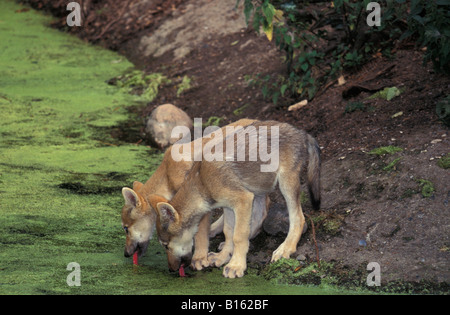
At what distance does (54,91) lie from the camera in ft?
42.2

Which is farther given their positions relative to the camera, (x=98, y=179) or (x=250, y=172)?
(x=98, y=179)

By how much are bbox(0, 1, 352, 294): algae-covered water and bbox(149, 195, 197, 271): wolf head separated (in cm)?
16

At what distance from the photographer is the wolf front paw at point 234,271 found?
6031 mm

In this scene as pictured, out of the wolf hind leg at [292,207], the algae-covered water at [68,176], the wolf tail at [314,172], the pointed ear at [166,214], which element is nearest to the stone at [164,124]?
the algae-covered water at [68,176]

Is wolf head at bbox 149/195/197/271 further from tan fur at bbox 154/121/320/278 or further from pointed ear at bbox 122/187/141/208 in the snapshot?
pointed ear at bbox 122/187/141/208

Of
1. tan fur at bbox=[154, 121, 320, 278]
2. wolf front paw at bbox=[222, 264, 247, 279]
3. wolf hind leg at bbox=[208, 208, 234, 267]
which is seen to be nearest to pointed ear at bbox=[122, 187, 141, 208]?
tan fur at bbox=[154, 121, 320, 278]

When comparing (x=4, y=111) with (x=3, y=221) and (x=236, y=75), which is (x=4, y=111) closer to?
(x=236, y=75)

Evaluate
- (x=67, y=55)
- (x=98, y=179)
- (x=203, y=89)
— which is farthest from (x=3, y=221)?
(x=67, y=55)

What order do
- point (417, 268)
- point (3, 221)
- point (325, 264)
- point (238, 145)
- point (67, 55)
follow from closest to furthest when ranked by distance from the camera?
1. point (417, 268)
2. point (325, 264)
3. point (238, 145)
4. point (3, 221)
5. point (67, 55)

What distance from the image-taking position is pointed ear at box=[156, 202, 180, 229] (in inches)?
234

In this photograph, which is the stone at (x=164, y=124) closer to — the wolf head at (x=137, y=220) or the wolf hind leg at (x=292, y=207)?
the wolf head at (x=137, y=220)

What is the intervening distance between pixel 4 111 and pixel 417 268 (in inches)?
319

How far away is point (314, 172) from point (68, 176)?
12.0 ft

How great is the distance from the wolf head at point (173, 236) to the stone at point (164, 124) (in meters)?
4.08
